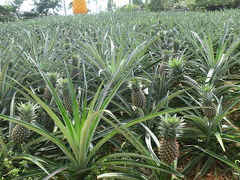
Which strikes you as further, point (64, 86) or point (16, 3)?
point (16, 3)

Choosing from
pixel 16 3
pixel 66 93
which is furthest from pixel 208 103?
pixel 16 3

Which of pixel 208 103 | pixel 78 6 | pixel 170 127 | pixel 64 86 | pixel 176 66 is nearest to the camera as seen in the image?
pixel 170 127

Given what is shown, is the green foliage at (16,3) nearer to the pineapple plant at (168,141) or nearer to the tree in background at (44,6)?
the tree in background at (44,6)

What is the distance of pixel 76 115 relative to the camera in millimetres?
925

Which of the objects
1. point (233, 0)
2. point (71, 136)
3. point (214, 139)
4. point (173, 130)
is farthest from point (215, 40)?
point (233, 0)

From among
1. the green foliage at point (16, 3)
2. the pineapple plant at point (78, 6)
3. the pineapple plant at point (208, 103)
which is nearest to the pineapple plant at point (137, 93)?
the pineapple plant at point (208, 103)

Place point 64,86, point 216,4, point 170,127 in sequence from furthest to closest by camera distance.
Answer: point 216,4 → point 64,86 → point 170,127

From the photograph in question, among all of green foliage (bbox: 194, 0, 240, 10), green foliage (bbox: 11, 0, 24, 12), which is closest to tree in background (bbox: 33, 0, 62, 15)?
green foliage (bbox: 11, 0, 24, 12)

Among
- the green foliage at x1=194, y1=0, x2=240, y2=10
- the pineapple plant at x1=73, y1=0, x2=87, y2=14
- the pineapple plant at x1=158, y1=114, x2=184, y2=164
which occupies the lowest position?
the pineapple plant at x1=158, y1=114, x2=184, y2=164

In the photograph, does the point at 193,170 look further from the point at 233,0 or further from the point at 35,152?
the point at 233,0

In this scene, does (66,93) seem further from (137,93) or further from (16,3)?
(16,3)

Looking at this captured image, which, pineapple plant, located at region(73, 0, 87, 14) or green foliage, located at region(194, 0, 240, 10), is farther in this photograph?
pineapple plant, located at region(73, 0, 87, 14)

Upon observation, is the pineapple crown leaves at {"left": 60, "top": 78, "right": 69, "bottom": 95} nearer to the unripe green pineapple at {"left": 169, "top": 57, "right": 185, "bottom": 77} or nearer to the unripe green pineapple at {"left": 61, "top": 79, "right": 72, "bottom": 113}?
the unripe green pineapple at {"left": 61, "top": 79, "right": 72, "bottom": 113}

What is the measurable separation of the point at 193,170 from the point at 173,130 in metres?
0.48
